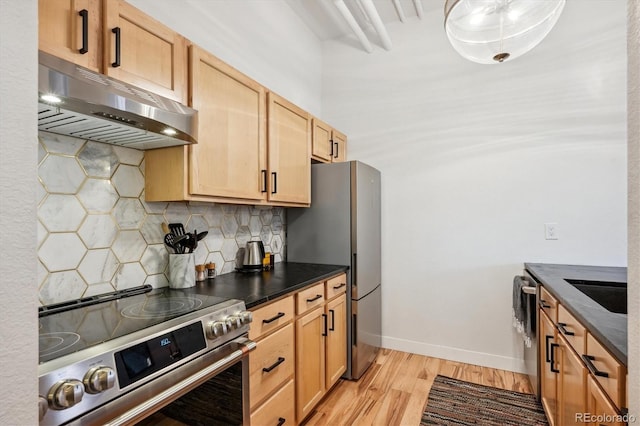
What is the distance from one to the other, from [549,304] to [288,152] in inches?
72.1

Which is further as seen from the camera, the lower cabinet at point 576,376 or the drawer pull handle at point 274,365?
the drawer pull handle at point 274,365

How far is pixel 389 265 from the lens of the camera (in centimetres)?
305

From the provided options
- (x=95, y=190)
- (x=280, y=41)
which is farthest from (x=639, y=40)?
(x=280, y=41)

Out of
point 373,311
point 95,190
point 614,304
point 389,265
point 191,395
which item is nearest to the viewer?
point 191,395

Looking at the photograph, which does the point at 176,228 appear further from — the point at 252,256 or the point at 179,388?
the point at 179,388

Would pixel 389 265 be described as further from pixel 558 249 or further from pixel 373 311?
pixel 558 249

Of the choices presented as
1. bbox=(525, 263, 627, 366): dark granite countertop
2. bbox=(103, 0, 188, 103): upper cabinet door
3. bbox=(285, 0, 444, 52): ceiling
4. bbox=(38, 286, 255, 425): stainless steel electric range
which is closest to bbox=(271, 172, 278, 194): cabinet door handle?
bbox=(103, 0, 188, 103): upper cabinet door

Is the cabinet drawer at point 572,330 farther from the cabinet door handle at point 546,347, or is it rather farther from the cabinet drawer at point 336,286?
the cabinet drawer at point 336,286

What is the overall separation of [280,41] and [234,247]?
1876mm

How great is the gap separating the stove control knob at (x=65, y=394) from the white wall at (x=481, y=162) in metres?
2.58

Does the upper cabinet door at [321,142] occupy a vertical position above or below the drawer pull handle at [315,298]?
above

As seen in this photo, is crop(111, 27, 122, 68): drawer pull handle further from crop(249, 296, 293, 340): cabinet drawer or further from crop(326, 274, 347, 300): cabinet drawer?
crop(326, 274, 347, 300): cabinet drawer

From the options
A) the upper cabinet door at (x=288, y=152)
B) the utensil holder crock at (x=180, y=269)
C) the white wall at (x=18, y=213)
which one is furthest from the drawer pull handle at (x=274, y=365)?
the white wall at (x=18, y=213)

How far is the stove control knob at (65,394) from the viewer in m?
0.77
